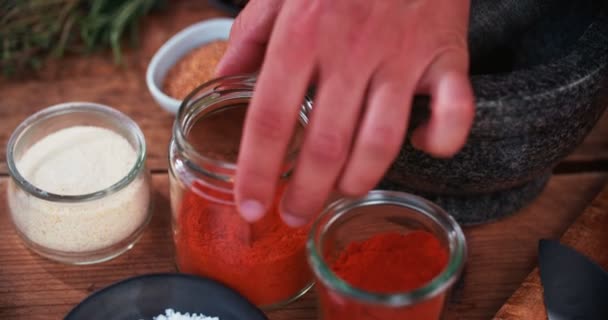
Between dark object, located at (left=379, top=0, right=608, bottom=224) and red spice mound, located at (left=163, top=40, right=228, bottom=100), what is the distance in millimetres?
353

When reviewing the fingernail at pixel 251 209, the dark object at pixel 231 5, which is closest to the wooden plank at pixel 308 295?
the fingernail at pixel 251 209

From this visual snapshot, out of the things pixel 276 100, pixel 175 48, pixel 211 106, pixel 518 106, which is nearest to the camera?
pixel 276 100

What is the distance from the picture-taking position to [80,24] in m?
1.35

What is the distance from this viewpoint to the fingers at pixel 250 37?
90 cm

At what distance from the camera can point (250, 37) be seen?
93 cm

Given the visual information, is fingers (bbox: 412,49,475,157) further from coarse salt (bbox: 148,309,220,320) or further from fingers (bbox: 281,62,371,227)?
coarse salt (bbox: 148,309,220,320)

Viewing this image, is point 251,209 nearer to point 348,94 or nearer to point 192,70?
point 348,94

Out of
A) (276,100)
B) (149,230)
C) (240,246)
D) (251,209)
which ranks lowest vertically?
(149,230)

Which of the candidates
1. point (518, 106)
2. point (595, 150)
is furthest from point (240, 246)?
point (595, 150)

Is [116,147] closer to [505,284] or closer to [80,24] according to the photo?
[80,24]

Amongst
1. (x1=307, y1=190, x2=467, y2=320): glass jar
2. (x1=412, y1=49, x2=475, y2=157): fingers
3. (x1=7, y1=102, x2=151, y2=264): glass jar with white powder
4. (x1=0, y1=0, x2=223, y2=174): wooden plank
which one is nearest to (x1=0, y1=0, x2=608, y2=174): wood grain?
(x1=0, y1=0, x2=223, y2=174): wooden plank

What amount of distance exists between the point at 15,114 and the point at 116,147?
0.83ft

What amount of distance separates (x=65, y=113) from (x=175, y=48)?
259 mm

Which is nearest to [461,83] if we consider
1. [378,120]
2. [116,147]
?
[378,120]
